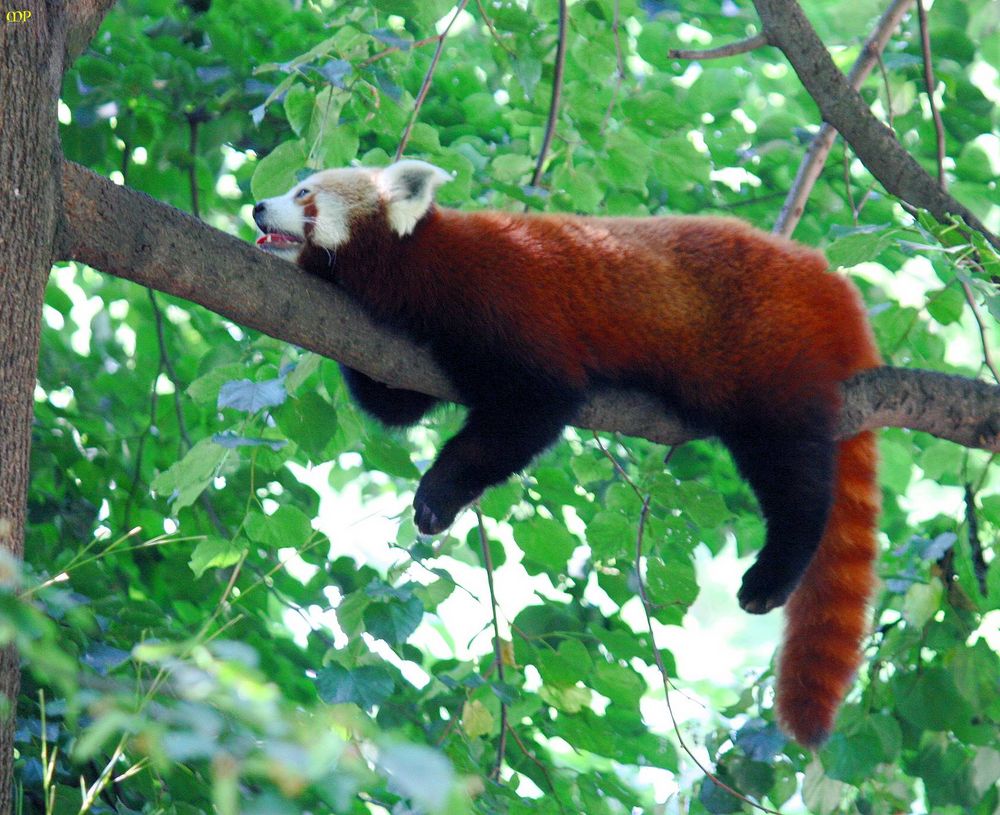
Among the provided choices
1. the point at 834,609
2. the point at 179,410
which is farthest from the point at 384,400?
the point at 834,609

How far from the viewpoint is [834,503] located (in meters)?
3.17

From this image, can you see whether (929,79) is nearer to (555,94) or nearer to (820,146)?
(820,146)

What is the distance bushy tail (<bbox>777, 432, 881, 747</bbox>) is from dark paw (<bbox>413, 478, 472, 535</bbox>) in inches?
40.6

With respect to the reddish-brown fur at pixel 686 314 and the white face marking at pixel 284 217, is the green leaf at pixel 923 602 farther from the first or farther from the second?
the white face marking at pixel 284 217

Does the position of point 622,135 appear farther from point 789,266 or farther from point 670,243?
point 789,266

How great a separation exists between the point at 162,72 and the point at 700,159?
180 cm

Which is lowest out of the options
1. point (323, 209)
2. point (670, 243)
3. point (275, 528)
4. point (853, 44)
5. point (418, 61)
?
point (275, 528)

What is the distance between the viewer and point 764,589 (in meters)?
3.06

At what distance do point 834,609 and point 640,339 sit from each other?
3.23ft

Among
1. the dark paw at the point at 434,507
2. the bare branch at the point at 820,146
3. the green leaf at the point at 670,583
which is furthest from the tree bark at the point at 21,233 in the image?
the bare branch at the point at 820,146

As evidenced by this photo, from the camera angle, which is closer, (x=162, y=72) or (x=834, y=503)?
(x=834, y=503)

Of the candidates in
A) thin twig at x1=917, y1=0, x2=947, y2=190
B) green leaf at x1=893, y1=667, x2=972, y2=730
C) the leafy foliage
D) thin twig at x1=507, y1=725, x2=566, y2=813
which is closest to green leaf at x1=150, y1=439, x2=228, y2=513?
the leafy foliage

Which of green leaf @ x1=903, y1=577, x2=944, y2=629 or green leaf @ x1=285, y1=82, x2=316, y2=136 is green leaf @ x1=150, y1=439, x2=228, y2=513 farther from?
green leaf @ x1=903, y1=577, x2=944, y2=629

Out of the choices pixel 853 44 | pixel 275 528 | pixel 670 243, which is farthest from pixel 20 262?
pixel 853 44
